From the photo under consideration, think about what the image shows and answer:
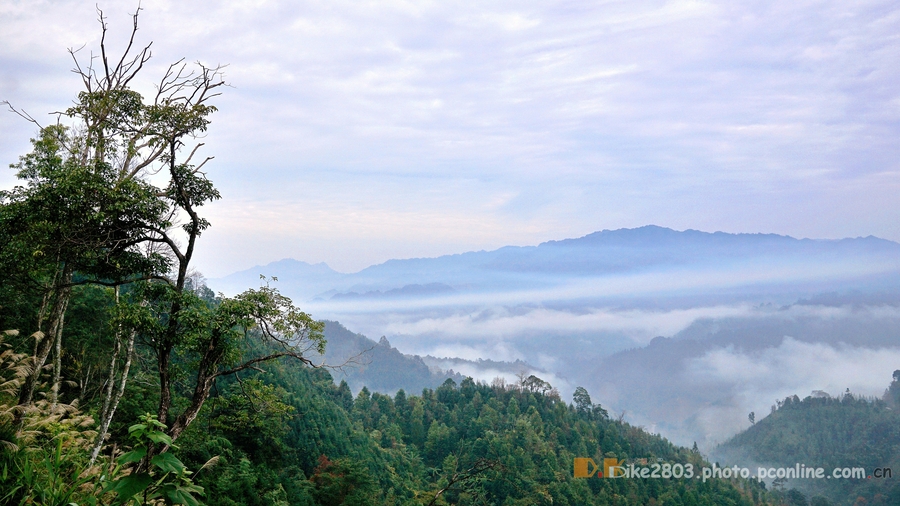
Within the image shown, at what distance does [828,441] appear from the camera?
337 ft

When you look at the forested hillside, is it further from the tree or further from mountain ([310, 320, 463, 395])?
the tree

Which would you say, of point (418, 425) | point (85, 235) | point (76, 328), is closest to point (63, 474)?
point (85, 235)

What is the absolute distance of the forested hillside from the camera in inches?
3499

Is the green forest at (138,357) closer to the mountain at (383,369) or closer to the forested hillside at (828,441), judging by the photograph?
the forested hillside at (828,441)

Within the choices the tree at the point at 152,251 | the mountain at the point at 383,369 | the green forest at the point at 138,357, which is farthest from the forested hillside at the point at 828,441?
the tree at the point at 152,251

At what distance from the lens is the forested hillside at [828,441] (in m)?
88.9

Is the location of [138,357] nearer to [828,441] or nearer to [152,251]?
[152,251]

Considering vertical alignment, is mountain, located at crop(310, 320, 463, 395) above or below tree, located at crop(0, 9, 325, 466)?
below

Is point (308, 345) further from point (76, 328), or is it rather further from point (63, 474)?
point (76, 328)

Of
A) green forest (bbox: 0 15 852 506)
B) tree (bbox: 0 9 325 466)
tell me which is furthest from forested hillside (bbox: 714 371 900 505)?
tree (bbox: 0 9 325 466)

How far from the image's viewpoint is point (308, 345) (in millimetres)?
8055

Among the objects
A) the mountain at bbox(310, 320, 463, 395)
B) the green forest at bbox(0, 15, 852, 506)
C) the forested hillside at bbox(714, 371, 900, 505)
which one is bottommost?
the forested hillside at bbox(714, 371, 900, 505)

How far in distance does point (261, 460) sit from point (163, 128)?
1927 centimetres

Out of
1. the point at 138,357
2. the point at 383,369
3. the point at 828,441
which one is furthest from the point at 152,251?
the point at 383,369
